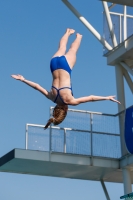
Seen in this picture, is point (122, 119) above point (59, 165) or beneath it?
above

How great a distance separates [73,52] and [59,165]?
263 inches

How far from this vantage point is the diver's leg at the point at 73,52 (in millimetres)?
14617

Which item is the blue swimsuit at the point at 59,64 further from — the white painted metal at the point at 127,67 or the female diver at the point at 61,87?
the white painted metal at the point at 127,67

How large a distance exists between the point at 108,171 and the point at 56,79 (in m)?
7.67

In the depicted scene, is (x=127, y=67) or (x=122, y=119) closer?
(x=122, y=119)

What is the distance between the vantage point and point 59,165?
20922mm

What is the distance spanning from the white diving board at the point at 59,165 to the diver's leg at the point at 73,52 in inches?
216

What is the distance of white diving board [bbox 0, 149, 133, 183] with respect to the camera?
2020 cm

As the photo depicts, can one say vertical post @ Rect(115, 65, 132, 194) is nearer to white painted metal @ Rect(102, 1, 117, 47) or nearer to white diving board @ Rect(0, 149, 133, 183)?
white diving board @ Rect(0, 149, 133, 183)

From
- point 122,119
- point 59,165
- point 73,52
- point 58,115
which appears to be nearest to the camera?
point 58,115

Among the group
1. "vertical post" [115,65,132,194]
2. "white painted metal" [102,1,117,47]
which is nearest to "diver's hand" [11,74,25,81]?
"vertical post" [115,65,132,194]

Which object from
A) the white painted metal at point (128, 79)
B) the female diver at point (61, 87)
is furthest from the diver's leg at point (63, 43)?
the white painted metal at point (128, 79)

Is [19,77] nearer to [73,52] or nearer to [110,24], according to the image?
[73,52]

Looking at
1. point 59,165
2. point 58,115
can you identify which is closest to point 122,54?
point 59,165
